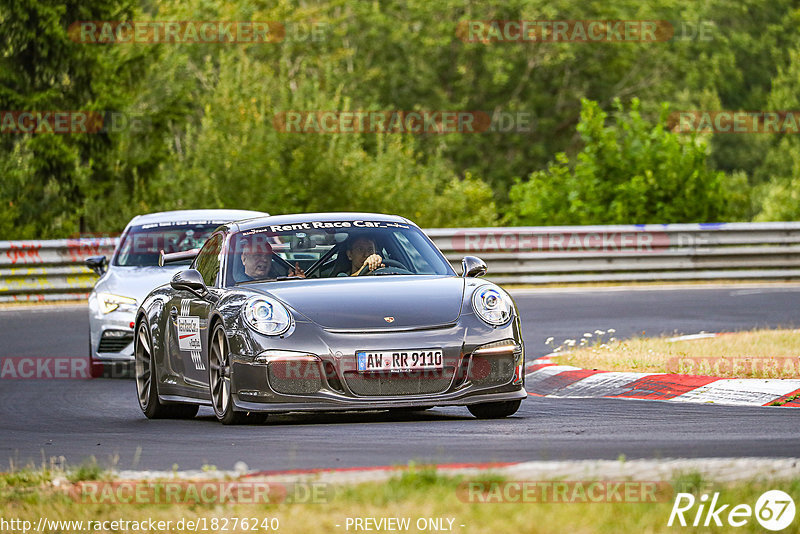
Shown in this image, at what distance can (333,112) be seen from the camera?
31.0 m

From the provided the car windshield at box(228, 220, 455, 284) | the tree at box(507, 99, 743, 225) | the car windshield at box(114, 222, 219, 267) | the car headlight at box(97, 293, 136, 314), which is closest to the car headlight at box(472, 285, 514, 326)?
the car windshield at box(228, 220, 455, 284)

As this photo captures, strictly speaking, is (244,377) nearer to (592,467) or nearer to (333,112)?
(592,467)

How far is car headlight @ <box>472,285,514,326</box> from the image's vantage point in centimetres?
951

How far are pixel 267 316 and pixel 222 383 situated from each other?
26.0 inches

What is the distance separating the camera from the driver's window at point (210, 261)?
35.0 feet

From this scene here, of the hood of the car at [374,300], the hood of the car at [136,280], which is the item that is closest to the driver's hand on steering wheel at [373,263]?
the hood of the car at [374,300]

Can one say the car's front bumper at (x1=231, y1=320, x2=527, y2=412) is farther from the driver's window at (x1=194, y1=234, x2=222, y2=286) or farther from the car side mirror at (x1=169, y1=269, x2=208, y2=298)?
the driver's window at (x1=194, y1=234, x2=222, y2=286)

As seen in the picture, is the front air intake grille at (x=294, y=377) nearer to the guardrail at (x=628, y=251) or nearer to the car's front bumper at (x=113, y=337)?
the car's front bumper at (x=113, y=337)

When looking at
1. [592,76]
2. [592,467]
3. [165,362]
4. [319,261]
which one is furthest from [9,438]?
[592,76]

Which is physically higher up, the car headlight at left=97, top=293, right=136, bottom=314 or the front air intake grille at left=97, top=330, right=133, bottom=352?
the car headlight at left=97, top=293, right=136, bottom=314

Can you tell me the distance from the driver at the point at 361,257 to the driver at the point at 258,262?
0.33 m

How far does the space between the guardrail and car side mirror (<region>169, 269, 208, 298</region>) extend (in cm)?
1435

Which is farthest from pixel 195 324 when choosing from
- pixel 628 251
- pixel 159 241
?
pixel 628 251

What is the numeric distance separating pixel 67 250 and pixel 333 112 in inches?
326
